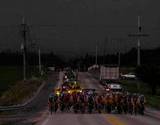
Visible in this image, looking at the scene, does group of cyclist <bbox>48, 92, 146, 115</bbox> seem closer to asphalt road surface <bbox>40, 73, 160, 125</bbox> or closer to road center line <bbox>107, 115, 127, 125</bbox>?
asphalt road surface <bbox>40, 73, 160, 125</bbox>

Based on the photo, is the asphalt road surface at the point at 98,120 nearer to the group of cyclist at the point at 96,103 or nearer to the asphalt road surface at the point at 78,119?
the asphalt road surface at the point at 78,119

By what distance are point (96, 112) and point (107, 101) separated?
4.10 feet

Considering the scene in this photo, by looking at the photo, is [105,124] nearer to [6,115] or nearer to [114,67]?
[6,115]

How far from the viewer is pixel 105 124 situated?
30.9 metres

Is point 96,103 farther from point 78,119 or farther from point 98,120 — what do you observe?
point 98,120

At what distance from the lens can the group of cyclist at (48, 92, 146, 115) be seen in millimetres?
44594

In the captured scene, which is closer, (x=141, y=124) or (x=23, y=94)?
(x=141, y=124)

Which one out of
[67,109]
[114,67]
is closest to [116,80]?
[114,67]

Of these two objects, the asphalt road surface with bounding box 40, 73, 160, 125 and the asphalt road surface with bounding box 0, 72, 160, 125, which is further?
the asphalt road surface with bounding box 0, 72, 160, 125

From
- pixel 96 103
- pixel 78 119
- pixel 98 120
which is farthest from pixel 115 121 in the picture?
pixel 96 103

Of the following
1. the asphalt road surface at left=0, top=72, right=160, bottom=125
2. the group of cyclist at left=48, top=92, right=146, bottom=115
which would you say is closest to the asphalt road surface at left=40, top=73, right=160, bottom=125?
the asphalt road surface at left=0, top=72, right=160, bottom=125

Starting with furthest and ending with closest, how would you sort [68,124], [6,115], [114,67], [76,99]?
[114,67] < [76,99] < [6,115] < [68,124]

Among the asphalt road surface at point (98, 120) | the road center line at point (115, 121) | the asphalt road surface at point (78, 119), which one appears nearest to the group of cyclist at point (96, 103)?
the asphalt road surface at point (78, 119)

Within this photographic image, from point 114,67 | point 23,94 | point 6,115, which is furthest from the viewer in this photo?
point 114,67
